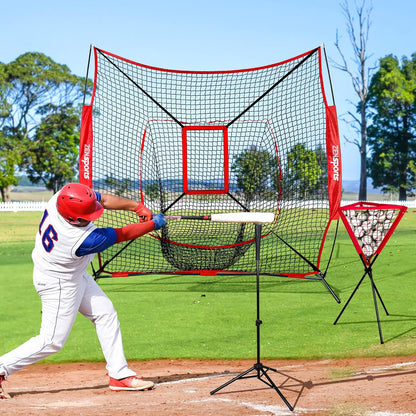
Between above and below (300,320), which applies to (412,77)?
above

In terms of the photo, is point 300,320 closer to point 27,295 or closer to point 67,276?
point 67,276

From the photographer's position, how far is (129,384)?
4918 millimetres

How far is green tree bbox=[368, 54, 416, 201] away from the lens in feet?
145

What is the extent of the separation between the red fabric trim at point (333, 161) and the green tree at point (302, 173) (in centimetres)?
67

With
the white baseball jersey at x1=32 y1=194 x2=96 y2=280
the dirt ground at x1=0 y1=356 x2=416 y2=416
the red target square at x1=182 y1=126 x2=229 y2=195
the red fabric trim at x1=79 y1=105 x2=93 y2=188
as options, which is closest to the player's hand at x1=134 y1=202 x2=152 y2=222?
the white baseball jersey at x1=32 y1=194 x2=96 y2=280

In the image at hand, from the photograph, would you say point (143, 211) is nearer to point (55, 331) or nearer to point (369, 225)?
point (55, 331)

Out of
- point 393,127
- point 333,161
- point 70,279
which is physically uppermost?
point 393,127

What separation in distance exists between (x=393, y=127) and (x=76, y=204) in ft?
148

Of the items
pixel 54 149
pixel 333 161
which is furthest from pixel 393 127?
pixel 333 161

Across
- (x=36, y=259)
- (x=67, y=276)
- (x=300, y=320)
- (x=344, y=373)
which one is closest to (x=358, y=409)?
(x=344, y=373)

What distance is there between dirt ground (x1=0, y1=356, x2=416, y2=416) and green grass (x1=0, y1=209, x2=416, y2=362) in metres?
0.40

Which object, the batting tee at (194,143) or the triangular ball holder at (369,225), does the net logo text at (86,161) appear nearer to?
the batting tee at (194,143)

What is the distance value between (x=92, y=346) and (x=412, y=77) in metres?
43.9

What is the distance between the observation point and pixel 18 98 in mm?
49438
